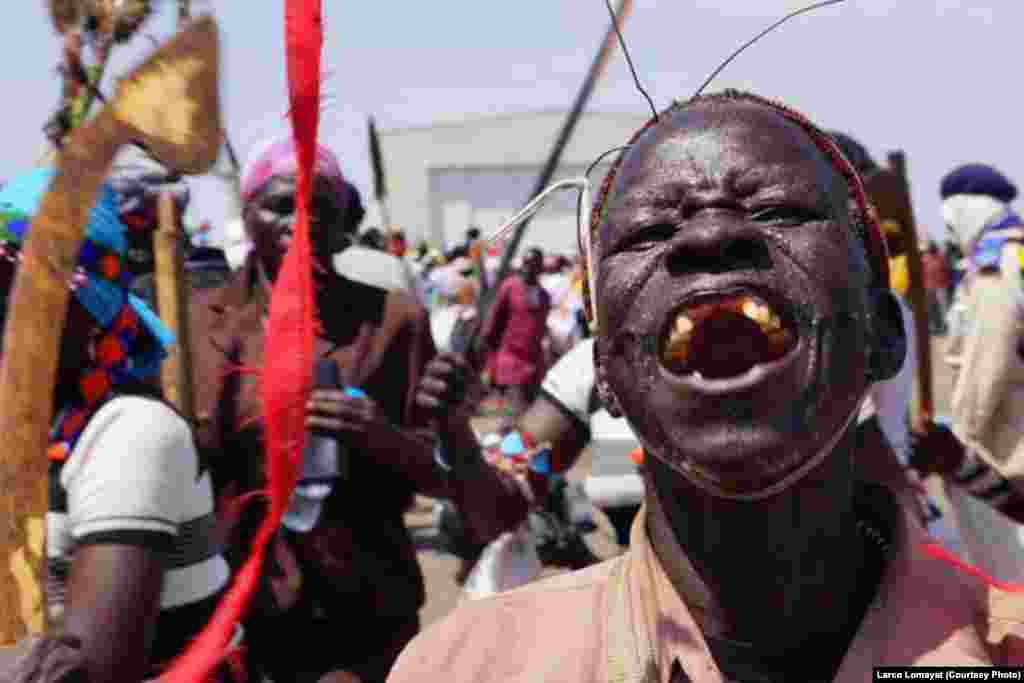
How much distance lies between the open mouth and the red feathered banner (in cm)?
77

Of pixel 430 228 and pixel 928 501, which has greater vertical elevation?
pixel 928 501

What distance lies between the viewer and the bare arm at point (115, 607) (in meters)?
2.08

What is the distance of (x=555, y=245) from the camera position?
34188mm

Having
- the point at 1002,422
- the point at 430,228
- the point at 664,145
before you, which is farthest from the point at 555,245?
the point at 664,145

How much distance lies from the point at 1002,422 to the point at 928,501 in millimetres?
490

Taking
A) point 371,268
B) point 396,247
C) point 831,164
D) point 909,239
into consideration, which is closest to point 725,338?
point 831,164

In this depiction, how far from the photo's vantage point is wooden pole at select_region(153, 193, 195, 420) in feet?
10.5

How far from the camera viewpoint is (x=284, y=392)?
92.8 inches

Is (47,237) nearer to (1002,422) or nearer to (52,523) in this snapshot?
(52,523)

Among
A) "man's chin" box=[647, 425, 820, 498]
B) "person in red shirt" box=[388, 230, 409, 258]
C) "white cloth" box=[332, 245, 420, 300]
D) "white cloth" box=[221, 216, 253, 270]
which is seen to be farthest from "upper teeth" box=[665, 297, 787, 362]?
"person in red shirt" box=[388, 230, 409, 258]

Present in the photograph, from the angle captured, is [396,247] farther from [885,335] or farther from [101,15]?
[885,335]

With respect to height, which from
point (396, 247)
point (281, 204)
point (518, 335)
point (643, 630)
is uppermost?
point (281, 204)

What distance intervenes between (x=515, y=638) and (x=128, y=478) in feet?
2.83

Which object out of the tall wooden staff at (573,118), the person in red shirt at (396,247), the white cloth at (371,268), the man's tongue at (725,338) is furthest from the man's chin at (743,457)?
the person in red shirt at (396,247)
